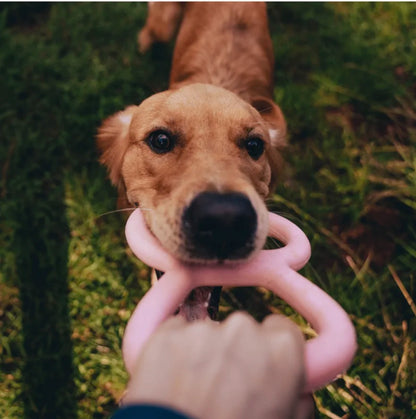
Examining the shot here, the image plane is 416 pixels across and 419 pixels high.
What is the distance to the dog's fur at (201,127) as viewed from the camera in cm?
186

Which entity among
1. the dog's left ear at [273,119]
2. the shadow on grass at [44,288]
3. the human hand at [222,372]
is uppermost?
the human hand at [222,372]

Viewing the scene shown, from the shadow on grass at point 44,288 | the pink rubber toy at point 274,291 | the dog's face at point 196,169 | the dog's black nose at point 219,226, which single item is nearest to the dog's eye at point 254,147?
the dog's face at point 196,169

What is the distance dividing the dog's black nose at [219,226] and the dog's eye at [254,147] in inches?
33.4

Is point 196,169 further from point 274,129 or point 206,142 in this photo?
point 274,129

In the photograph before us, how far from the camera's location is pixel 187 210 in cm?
175

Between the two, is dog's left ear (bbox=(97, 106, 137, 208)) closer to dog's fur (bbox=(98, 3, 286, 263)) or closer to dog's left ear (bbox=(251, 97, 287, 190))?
dog's fur (bbox=(98, 3, 286, 263))

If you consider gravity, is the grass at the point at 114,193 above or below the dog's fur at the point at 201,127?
below

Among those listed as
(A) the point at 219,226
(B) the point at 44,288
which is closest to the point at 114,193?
(B) the point at 44,288

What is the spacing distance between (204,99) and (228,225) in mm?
1074

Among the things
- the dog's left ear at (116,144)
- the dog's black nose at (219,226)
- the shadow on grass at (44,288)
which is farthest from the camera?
the dog's left ear at (116,144)

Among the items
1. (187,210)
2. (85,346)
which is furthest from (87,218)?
(187,210)

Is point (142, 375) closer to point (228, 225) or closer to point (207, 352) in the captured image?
point (207, 352)

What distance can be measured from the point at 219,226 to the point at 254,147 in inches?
41.5

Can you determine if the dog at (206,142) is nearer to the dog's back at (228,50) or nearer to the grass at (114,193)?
the dog's back at (228,50)
